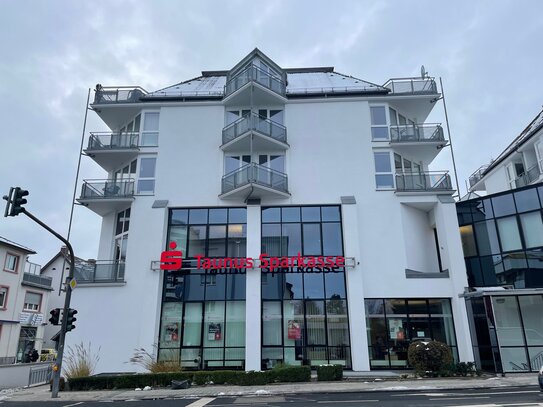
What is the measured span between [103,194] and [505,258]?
2234cm

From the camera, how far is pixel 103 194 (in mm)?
23578

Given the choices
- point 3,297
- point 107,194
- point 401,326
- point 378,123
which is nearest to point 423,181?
point 378,123

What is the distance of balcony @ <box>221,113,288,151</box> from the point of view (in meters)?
23.0

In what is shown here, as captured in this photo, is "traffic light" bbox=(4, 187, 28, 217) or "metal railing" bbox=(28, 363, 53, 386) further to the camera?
"metal railing" bbox=(28, 363, 53, 386)

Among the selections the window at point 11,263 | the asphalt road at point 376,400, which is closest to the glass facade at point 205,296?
the asphalt road at point 376,400

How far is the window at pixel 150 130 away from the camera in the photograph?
2458 cm

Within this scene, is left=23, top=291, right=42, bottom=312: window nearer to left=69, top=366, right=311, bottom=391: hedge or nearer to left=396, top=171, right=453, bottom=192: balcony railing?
left=69, top=366, right=311, bottom=391: hedge

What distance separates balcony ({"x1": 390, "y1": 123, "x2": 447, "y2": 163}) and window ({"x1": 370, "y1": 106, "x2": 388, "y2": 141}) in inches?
18.3

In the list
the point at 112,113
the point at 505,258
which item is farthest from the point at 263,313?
the point at 112,113

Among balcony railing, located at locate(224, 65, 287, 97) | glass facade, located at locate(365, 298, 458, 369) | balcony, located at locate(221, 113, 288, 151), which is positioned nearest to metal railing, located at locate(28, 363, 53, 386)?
balcony, located at locate(221, 113, 288, 151)

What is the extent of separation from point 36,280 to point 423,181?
1425 inches

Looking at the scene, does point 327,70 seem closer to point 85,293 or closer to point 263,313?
point 263,313

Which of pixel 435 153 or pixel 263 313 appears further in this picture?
pixel 435 153

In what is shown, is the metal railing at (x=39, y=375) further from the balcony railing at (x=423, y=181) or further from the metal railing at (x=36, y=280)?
the balcony railing at (x=423, y=181)
